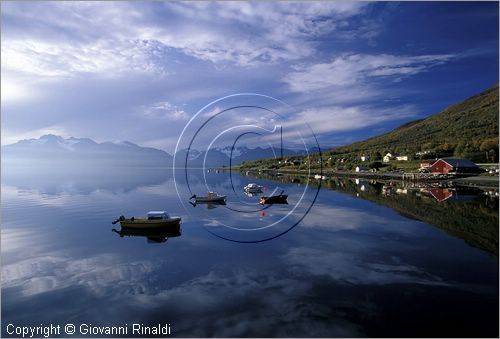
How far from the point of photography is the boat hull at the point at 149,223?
5088 centimetres

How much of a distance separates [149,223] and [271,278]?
2653cm

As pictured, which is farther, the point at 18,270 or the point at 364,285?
the point at 18,270

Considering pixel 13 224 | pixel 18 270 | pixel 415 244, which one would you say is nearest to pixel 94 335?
pixel 18 270

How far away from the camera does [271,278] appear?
30422 millimetres

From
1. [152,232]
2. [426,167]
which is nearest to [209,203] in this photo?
[152,232]

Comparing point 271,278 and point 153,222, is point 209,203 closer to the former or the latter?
point 153,222

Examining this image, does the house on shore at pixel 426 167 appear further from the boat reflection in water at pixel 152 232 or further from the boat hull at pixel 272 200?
the boat reflection in water at pixel 152 232

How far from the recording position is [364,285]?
28.1 metres

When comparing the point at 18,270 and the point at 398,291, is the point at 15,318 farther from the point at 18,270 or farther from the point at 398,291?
the point at 398,291

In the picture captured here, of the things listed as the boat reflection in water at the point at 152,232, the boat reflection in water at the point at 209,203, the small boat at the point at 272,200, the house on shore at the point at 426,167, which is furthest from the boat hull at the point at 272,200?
the house on shore at the point at 426,167

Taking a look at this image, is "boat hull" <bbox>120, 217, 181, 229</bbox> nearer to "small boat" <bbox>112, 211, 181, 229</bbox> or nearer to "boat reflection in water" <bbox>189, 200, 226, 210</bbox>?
"small boat" <bbox>112, 211, 181, 229</bbox>

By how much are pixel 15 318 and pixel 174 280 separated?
1108cm

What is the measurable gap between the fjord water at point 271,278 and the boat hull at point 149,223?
8.73ft

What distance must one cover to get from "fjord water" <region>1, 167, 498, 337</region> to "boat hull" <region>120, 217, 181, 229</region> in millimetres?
2661
